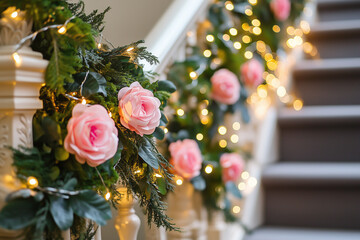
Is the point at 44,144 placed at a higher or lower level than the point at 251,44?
lower

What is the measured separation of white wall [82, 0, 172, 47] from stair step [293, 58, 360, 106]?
102cm

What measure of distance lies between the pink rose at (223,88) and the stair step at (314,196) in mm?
395

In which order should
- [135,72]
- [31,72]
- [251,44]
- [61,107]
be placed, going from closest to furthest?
[31,72] < [61,107] < [135,72] < [251,44]

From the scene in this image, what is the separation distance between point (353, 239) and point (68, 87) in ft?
3.95

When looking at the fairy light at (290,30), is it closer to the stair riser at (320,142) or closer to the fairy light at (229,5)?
the stair riser at (320,142)

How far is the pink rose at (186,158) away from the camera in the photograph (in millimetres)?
1324

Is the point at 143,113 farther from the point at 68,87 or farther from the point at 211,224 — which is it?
the point at 211,224

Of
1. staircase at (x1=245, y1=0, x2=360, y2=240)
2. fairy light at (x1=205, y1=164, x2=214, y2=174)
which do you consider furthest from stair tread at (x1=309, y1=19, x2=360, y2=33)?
fairy light at (x1=205, y1=164, x2=214, y2=174)

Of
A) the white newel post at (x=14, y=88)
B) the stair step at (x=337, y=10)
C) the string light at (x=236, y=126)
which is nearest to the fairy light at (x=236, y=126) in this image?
the string light at (x=236, y=126)

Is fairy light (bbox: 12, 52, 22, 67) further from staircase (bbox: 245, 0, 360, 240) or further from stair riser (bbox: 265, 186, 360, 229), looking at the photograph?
stair riser (bbox: 265, 186, 360, 229)

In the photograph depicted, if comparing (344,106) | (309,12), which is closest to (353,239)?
(344,106)

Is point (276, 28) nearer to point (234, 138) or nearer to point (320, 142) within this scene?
point (320, 142)

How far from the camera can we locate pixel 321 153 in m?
2.05

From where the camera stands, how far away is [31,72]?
68 cm
